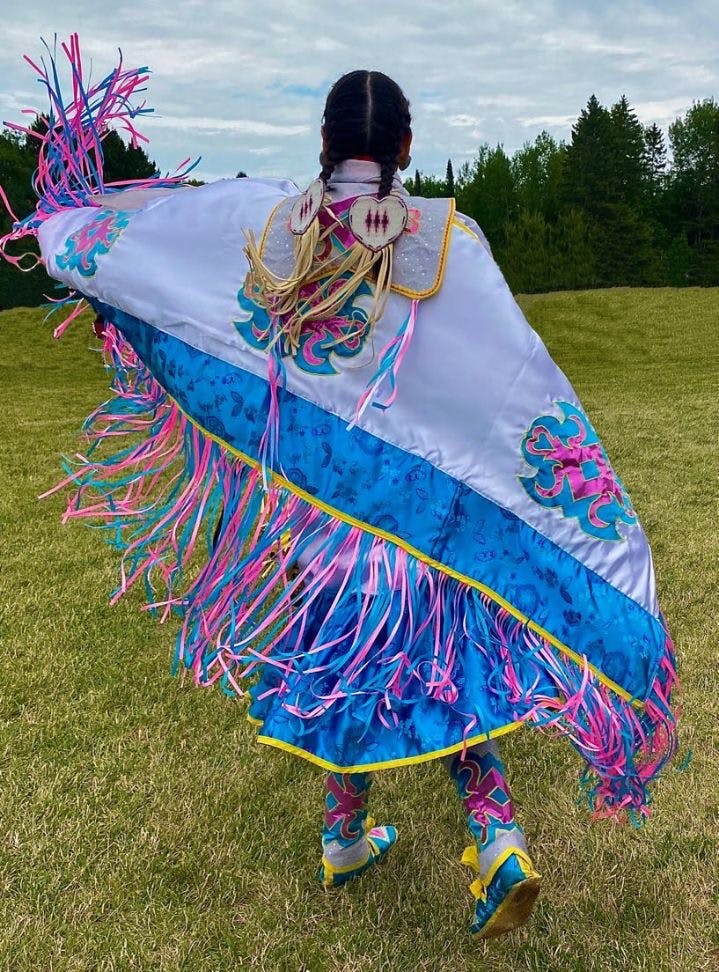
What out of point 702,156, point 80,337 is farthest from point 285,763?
point 702,156

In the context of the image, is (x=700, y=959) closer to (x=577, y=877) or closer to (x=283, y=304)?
(x=577, y=877)

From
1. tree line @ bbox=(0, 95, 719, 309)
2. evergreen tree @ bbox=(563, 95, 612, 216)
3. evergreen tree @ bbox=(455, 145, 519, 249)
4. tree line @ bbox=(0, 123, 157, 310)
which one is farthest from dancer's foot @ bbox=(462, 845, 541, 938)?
evergreen tree @ bbox=(455, 145, 519, 249)

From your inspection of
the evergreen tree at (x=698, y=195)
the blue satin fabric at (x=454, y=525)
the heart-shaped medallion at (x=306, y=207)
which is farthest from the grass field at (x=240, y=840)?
the evergreen tree at (x=698, y=195)

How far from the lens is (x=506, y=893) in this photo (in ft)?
4.69

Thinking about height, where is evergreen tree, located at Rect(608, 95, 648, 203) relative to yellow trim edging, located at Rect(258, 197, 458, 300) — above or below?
below

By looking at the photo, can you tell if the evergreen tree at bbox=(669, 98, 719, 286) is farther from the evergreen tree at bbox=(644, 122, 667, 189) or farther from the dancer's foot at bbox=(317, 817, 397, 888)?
the dancer's foot at bbox=(317, 817, 397, 888)

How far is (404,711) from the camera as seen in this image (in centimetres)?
150

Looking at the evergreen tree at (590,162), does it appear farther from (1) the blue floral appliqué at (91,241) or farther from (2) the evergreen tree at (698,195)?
(1) the blue floral appliqué at (91,241)

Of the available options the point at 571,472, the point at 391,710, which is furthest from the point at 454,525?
the point at 391,710

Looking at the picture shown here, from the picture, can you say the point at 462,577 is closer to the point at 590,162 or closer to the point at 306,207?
the point at 306,207

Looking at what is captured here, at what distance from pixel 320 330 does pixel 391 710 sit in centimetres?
70

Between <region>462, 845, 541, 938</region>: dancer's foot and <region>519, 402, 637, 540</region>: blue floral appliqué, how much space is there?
59 cm

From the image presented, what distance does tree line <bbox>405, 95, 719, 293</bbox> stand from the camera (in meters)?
21.0

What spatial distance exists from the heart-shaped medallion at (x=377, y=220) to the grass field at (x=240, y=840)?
54.6 inches
